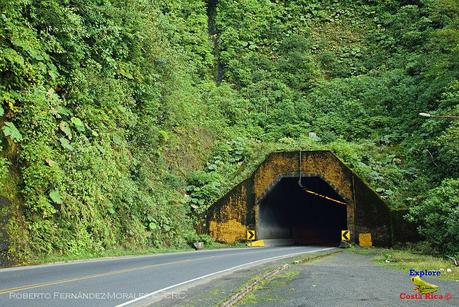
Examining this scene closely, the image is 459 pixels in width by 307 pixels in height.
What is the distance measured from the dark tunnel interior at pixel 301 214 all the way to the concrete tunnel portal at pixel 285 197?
0.20ft

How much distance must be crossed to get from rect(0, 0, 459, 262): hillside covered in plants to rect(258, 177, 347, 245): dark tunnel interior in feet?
8.67

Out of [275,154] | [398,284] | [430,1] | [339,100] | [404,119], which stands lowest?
[398,284]

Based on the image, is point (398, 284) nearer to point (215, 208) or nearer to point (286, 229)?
point (215, 208)

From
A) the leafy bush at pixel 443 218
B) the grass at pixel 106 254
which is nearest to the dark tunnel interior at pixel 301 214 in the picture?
the grass at pixel 106 254

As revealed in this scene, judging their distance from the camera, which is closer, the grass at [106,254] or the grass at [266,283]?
the grass at [266,283]

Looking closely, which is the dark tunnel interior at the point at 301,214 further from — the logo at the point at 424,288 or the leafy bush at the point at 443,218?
the logo at the point at 424,288

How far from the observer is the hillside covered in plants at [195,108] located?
53.3ft

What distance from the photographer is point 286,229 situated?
111ft

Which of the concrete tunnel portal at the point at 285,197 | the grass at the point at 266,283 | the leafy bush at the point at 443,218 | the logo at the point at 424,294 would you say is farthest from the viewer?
the concrete tunnel portal at the point at 285,197

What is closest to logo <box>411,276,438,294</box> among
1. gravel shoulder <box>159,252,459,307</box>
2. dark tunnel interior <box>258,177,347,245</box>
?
gravel shoulder <box>159,252,459,307</box>

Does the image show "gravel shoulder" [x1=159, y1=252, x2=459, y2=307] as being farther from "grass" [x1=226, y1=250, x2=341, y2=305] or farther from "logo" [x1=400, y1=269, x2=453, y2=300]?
"logo" [x1=400, y1=269, x2=453, y2=300]

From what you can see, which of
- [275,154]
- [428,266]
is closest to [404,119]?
[275,154]

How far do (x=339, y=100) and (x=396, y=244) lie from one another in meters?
15.0

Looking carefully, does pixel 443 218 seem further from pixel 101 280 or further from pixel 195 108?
pixel 195 108
